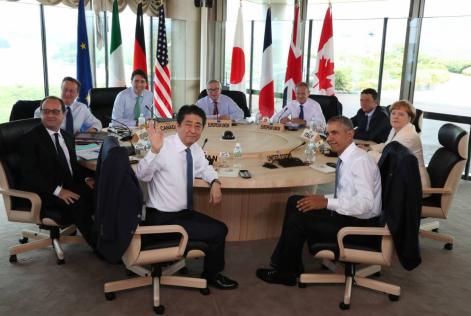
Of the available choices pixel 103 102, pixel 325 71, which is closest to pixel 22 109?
pixel 103 102

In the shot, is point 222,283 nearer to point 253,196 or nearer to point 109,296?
point 109,296

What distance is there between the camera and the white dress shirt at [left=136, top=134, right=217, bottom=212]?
108 inches

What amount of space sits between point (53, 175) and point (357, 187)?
6.73 ft

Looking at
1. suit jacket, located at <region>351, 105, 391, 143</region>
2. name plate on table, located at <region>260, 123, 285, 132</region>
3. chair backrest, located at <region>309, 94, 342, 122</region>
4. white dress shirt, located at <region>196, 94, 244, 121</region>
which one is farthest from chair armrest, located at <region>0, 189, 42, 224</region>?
chair backrest, located at <region>309, 94, 342, 122</region>

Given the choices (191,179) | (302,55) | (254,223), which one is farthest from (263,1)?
(191,179)

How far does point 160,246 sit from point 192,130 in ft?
2.46

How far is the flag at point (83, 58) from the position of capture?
20.0 ft

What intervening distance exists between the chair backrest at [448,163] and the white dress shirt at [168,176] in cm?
197

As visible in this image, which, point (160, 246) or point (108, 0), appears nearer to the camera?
point (160, 246)

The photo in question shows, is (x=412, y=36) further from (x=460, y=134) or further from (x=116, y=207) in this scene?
(x=116, y=207)

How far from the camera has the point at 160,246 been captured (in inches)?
98.9

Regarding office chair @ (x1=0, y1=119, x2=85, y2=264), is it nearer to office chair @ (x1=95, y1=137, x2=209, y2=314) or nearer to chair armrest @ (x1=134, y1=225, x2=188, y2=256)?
office chair @ (x1=95, y1=137, x2=209, y2=314)

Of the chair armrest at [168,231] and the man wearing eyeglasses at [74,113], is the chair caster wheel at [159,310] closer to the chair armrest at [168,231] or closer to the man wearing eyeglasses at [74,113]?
the chair armrest at [168,231]

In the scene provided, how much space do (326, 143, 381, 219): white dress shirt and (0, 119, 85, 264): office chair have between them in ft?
6.23
